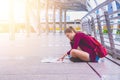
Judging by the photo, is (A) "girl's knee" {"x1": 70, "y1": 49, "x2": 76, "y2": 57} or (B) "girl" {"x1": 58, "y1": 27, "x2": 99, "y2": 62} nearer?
(B) "girl" {"x1": 58, "y1": 27, "x2": 99, "y2": 62}

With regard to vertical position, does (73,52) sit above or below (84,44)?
below

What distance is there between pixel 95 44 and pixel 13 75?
240 centimetres

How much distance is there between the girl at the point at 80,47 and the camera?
21.6 ft

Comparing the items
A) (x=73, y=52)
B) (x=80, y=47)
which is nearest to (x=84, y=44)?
(x=80, y=47)

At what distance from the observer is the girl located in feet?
21.6

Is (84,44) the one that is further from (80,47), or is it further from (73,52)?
(73,52)

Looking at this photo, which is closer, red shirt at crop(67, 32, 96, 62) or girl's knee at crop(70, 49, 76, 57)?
red shirt at crop(67, 32, 96, 62)

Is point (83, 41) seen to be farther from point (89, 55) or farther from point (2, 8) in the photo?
point (2, 8)

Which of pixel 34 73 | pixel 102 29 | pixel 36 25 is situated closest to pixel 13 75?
pixel 34 73

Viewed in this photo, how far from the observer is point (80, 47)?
7.01 m

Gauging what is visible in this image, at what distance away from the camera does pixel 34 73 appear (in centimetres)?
505

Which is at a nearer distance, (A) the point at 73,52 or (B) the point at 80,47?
(A) the point at 73,52

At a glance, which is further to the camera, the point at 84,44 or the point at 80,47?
the point at 80,47

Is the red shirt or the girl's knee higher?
the red shirt
